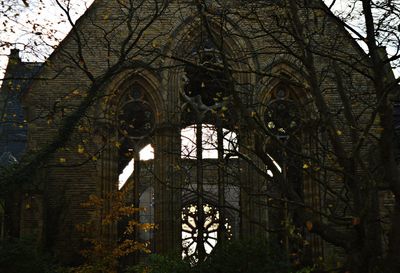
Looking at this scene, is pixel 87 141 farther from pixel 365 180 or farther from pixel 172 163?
pixel 365 180

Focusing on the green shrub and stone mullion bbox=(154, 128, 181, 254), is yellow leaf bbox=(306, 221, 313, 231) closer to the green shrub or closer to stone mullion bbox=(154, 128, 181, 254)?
the green shrub

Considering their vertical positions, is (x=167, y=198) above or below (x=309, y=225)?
above

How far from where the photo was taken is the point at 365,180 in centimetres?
741

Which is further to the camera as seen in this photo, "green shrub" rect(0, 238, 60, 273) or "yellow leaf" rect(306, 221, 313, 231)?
"green shrub" rect(0, 238, 60, 273)

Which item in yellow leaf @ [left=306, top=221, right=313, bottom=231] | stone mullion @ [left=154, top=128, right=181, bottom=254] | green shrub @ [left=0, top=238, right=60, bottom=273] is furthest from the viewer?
stone mullion @ [left=154, top=128, right=181, bottom=254]

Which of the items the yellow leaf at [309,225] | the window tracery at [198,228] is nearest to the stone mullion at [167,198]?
the window tracery at [198,228]

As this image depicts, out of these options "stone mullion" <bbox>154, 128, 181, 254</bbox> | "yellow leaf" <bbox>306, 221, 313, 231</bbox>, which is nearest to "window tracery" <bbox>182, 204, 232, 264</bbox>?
"stone mullion" <bbox>154, 128, 181, 254</bbox>

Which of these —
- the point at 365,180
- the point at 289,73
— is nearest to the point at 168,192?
the point at 289,73

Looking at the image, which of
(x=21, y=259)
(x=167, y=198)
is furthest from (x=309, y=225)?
(x=167, y=198)

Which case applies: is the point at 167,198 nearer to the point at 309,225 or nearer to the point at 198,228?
the point at 198,228

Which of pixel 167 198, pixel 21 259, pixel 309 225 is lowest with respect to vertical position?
pixel 21 259

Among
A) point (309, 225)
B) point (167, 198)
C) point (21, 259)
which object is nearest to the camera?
point (309, 225)

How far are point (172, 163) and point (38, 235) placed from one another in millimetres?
3244

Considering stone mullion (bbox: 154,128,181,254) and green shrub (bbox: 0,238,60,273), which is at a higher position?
stone mullion (bbox: 154,128,181,254)
